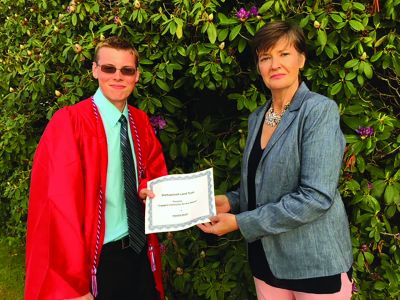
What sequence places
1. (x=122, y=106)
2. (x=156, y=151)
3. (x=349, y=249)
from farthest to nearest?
(x=156, y=151) → (x=122, y=106) → (x=349, y=249)

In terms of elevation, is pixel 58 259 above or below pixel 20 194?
below

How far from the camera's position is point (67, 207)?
67.0 inches

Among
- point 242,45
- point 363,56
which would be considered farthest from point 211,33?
point 363,56

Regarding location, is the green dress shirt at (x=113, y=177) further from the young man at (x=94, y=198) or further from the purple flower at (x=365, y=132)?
the purple flower at (x=365, y=132)

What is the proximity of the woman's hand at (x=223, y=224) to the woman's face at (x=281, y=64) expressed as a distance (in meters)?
0.59

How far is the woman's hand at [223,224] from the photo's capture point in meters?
1.73

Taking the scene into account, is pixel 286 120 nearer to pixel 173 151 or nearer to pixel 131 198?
pixel 131 198

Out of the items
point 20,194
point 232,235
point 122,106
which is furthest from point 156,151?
point 20,194

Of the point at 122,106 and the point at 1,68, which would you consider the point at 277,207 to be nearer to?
the point at 122,106

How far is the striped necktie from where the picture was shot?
1903 millimetres

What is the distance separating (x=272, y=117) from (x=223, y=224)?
517 mm

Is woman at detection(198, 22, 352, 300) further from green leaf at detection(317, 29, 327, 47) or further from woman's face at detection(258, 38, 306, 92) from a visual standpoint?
green leaf at detection(317, 29, 327, 47)

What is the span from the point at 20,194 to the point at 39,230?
2.07m

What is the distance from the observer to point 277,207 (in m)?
1.59
